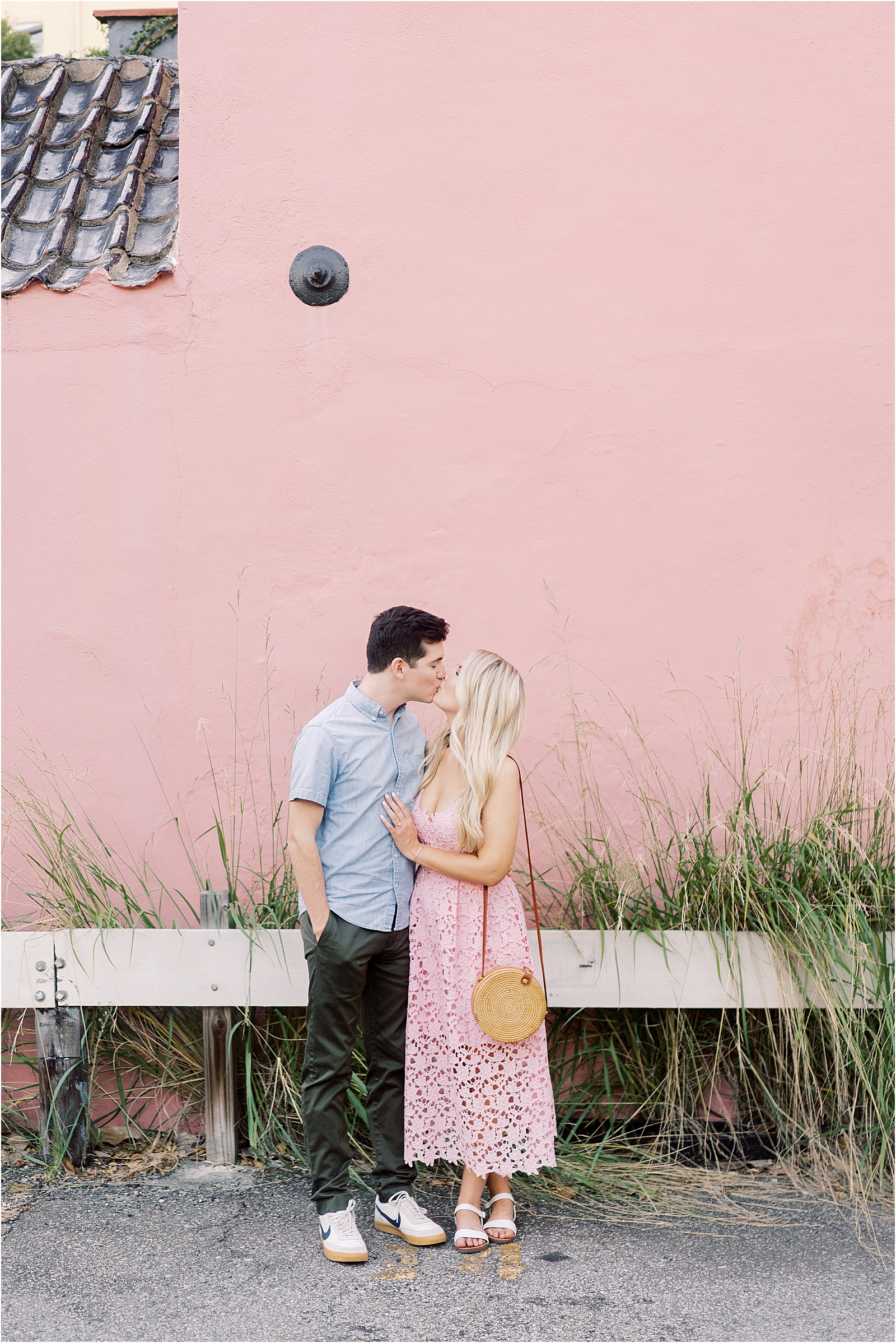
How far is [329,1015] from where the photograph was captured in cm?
309

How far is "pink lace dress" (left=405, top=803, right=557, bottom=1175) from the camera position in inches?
121

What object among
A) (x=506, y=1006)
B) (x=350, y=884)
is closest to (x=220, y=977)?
(x=350, y=884)

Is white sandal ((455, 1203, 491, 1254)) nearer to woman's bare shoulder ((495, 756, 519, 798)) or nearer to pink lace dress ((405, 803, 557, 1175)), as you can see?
pink lace dress ((405, 803, 557, 1175))

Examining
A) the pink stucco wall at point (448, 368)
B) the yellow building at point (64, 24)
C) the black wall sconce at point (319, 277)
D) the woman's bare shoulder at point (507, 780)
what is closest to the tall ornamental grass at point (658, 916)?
the pink stucco wall at point (448, 368)

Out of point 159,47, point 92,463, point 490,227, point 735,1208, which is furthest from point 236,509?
point 159,47

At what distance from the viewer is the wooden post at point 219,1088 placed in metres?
3.52

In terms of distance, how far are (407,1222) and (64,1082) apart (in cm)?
130

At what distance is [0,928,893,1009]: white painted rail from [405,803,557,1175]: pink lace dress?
380 millimetres

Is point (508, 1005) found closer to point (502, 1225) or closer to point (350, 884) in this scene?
point (350, 884)

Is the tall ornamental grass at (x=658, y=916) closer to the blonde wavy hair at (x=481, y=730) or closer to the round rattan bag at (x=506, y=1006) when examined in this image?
the round rattan bag at (x=506, y=1006)

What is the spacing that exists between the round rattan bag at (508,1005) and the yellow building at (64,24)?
57.8 feet

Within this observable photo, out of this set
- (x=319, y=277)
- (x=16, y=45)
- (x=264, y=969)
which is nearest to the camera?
(x=264, y=969)

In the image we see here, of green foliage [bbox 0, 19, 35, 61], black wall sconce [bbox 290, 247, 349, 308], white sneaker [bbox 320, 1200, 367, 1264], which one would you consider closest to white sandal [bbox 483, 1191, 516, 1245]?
white sneaker [bbox 320, 1200, 367, 1264]

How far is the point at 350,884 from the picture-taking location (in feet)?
10.1
